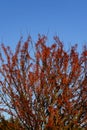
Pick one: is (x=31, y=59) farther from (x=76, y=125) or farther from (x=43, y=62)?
(x=76, y=125)

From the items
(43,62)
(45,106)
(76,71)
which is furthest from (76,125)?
(43,62)

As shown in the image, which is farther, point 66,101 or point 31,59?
point 31,59

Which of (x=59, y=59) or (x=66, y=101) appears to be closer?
(x=66, y=101)

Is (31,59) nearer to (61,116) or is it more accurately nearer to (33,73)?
(33,73)

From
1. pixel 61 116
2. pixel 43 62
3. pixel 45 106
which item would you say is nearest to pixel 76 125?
pixel 61 116

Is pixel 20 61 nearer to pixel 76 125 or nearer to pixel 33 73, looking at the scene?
pixel 33 73

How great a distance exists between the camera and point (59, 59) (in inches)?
292

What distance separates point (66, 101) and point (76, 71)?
83cm

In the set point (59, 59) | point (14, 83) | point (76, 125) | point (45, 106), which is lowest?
point (76, 125)

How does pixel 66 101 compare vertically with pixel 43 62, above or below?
below

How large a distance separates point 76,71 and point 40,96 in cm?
111

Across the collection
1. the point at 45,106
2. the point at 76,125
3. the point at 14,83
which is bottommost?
the point at 76,125

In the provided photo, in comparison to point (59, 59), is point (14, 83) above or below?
below

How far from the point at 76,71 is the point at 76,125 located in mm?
1379
